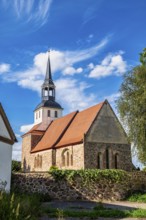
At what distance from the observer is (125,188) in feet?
67.9

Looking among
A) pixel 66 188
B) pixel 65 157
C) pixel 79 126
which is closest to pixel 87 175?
pixel 66 188

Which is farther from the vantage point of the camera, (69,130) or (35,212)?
(69,130)

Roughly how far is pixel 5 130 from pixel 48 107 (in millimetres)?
34881

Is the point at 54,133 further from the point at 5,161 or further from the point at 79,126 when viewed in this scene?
the point at 5,161

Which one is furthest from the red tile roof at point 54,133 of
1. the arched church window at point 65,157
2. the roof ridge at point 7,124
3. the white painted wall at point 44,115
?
the roof ridge at point 7,124

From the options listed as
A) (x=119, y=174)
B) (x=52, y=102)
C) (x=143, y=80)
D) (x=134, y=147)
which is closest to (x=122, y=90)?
(x=143, y=80)

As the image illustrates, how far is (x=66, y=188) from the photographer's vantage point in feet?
65.1

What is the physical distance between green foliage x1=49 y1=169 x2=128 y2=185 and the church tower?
29.2 m

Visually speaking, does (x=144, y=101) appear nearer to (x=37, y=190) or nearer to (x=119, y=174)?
(x=119, y=174)

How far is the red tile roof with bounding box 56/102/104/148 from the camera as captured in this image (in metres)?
29.0

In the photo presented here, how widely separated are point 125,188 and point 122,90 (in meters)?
7.42

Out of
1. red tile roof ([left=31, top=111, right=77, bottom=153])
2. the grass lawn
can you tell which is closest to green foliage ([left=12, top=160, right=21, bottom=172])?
red tile roof ([left=31, top=111, right=77, bottom=153])

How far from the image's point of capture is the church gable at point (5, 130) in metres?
15.6

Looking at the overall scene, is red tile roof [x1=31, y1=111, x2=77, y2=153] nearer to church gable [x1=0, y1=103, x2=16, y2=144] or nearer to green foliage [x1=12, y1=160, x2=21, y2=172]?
green foliage [x1=12, y1=160, x2=21, y2=172]
